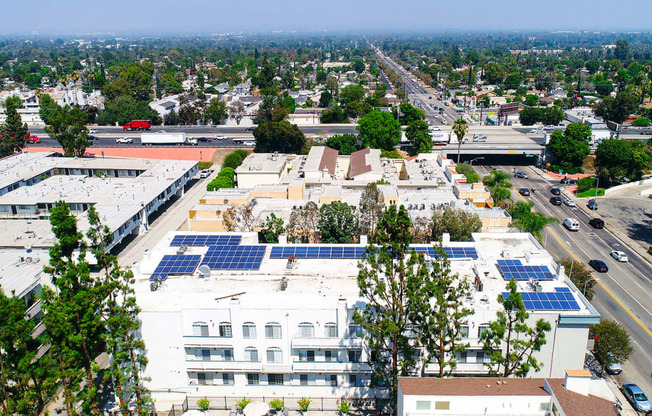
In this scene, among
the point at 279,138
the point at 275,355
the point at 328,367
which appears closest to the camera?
the point at 328,367

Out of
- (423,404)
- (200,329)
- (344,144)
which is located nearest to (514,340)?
(423,404)

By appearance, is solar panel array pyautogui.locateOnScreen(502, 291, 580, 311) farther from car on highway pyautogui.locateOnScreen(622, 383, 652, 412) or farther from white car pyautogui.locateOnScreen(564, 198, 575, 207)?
white car pyautogui.locateOnScreen(564, 198, 575, 207)

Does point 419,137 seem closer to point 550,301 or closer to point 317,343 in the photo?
point 550,301

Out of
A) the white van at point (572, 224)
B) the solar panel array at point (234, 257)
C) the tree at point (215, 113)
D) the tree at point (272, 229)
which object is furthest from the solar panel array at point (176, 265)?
the tree at point (215, 113)

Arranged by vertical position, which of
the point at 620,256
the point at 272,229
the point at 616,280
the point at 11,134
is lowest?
the point at 616,280

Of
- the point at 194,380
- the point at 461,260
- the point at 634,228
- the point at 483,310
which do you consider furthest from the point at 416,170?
the point at 194,380

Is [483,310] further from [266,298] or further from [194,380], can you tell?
[194,380]

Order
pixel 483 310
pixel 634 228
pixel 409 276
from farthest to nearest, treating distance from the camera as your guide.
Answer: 1. pixel 634 228
2. pixel 483 310
3. pixel 409 276
